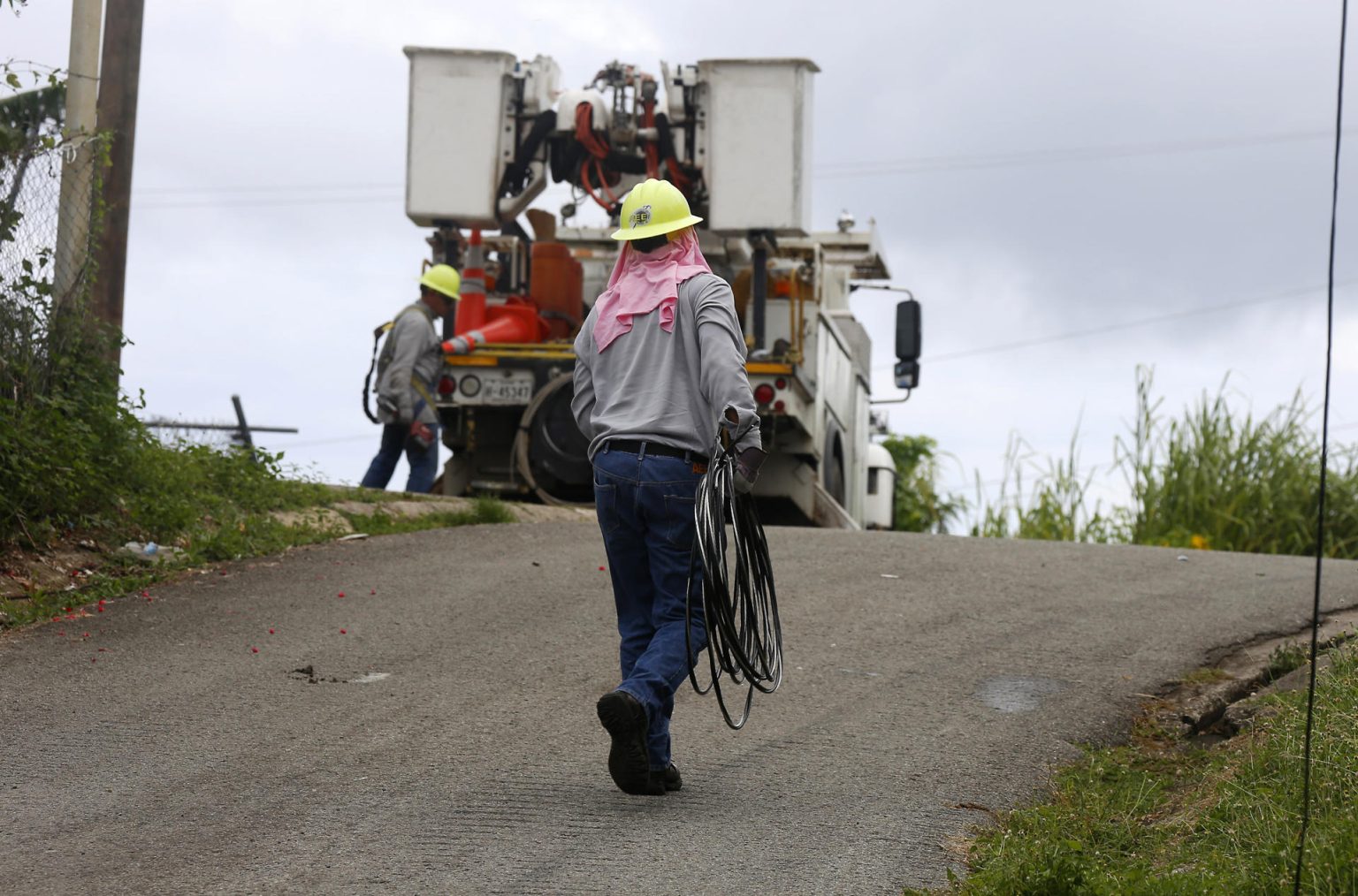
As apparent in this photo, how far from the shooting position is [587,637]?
7.74m

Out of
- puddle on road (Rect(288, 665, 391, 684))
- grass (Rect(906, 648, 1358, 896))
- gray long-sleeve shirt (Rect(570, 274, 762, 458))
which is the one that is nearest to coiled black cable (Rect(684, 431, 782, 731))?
gray long-sleeve shirt (Rect(570, 274, 762, 458))

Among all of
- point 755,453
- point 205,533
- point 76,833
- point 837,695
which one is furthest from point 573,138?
point 76,833

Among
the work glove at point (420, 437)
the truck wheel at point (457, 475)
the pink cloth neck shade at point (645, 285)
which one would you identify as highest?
the pink cloth neck shade at point (645, 285)

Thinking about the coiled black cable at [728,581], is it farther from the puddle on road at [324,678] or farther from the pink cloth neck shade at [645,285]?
the puddle on road at [324,678]

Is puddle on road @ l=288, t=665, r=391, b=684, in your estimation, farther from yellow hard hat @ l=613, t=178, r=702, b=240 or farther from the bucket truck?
the bucket truck

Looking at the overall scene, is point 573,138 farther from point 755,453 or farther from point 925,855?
point 925,855

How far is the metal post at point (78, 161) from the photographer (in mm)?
9117

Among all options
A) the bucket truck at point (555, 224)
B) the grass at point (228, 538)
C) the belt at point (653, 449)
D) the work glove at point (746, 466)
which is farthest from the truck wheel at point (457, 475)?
the work glove at point (746, 466)

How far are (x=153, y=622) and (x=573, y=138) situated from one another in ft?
22.7

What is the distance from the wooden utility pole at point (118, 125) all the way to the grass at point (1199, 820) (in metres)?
7.44

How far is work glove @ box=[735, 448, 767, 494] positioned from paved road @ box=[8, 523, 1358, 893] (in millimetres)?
910

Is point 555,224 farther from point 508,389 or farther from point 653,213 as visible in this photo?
point 653,213

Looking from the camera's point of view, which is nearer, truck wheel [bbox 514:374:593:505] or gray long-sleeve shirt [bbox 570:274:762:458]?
gray long-sleeve shirt [bbox 570:274:762:458]

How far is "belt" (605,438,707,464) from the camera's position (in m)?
5.39
